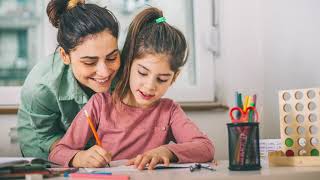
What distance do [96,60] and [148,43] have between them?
135 mm

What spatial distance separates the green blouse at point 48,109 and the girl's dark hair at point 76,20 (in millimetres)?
74

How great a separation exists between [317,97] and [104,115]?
51 cm

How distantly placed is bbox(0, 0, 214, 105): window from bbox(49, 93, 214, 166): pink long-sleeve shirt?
11cm

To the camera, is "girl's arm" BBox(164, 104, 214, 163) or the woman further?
the woman

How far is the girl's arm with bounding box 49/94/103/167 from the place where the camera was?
1116mm

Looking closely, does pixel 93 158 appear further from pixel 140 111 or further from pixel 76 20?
pixel 76 20

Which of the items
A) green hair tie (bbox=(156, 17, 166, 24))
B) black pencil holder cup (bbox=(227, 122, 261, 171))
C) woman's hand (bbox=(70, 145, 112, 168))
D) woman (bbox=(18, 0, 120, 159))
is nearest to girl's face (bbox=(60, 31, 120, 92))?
woman (bbox=(18, 0, 120, 159))

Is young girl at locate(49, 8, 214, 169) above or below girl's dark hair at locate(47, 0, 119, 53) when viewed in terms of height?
below

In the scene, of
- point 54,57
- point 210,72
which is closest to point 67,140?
point 54,57

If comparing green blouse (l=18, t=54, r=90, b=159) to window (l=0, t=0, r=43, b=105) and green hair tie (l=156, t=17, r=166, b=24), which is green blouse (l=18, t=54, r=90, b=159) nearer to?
window (l=0, t=0, r=43, b=105)

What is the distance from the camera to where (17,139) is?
3.99 ft

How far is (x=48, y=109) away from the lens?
1208 millimetres

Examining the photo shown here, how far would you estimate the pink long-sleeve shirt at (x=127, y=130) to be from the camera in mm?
1156

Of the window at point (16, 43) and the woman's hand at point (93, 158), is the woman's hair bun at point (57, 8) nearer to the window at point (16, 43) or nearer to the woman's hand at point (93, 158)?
the window at point (16, 43)
